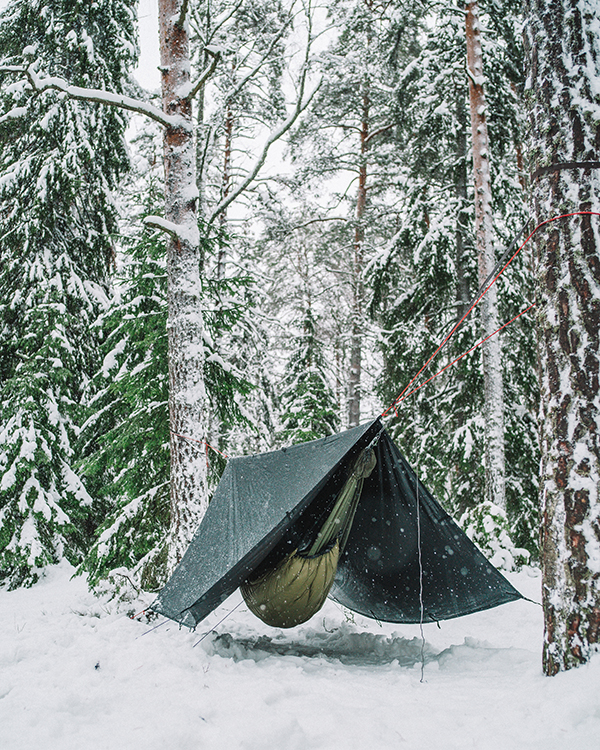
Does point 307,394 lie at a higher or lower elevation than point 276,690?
higher

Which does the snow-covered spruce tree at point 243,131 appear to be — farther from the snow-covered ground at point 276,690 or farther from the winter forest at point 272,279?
the snow-covered ground at point 276,690

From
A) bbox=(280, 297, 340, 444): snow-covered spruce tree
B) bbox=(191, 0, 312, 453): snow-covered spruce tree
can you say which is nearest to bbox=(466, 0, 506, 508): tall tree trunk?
bbox=(191, 0, 312, 453): snow-covered spruce tree

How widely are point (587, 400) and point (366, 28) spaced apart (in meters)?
9.57

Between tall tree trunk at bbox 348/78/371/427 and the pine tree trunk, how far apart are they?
21.4ft

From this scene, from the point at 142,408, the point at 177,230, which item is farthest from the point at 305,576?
the point at 177,230

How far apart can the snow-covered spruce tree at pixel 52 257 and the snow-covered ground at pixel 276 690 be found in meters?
3.10

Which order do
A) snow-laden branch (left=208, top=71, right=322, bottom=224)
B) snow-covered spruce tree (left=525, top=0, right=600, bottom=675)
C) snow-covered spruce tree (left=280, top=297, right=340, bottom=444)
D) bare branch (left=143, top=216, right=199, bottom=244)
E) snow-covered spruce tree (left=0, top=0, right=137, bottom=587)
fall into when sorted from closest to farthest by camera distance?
snow-covered spruce tree (left=525, top=0, right=600, bottom=675) → bare branch (left=143, top=216, right=199, bottom=244) → snow-laden branch (left=208, top=71, right=322, bottom=224) → snow-covered spruce tree (left=0, top=0, right=137, bottom=587) → snow-covered spruce tree (left=280, top=297, right=340, bottom=444)

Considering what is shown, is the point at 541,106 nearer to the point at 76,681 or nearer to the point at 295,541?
the point at 295,541

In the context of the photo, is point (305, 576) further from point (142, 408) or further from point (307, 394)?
point (307, 394)

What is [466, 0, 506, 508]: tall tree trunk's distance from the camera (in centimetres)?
607

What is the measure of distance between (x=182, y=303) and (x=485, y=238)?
392cm

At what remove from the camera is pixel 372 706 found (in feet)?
7.82

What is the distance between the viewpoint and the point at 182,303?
4.66 m

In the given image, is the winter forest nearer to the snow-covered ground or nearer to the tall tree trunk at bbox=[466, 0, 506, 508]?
the tall tree trunk at bbox=[466, 0, 506, 508]
